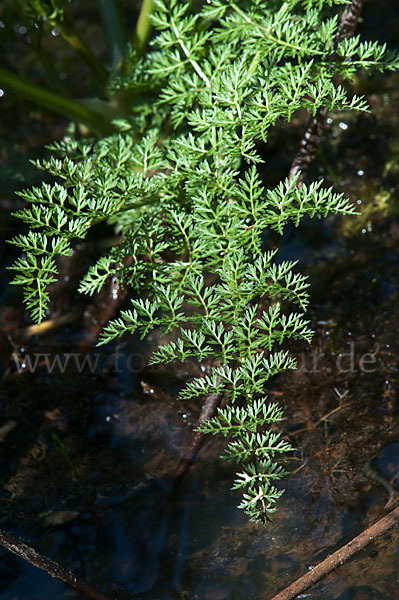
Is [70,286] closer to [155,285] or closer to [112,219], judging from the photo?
[112,219]

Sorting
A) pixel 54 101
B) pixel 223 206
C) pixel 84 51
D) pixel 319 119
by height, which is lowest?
pixel 223 206

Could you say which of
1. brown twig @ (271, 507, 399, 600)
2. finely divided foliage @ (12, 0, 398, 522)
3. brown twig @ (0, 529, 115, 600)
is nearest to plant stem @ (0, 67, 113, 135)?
finely divided foliage @ (12, 0, 398, 522)

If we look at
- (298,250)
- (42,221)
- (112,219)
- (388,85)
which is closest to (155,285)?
(42,221)

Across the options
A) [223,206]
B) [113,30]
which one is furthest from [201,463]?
[113,30]

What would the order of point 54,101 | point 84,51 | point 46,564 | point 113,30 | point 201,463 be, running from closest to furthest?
1. point 46,564
2. point 201,463
3. point 54,101
4. point 84,51
5. point 113,30

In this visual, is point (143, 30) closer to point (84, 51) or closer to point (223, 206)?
point (84, 51)

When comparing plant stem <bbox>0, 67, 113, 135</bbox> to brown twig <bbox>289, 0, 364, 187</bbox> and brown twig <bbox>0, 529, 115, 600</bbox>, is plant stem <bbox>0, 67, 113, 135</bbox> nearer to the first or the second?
brown twig <bbox>289, 0, 364, 187</bbox>
